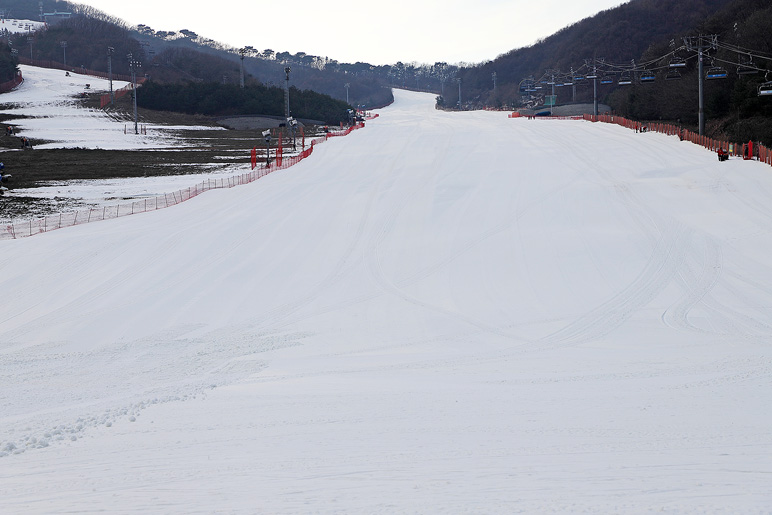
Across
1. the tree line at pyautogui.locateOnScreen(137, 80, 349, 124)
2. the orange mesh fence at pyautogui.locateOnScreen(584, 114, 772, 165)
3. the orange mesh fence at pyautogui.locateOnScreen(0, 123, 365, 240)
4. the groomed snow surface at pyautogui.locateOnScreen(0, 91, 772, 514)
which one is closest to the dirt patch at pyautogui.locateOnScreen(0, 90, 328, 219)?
the orange mesh fence at pyautogui.locateOnScreen(0, 123, 365, 240)

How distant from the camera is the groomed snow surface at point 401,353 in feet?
26.3

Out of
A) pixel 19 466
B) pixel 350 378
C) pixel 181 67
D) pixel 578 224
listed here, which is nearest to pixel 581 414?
pixel 350 378

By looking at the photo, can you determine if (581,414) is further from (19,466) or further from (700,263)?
(700,263)

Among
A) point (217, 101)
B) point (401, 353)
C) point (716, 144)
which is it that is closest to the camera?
point (401, 353)

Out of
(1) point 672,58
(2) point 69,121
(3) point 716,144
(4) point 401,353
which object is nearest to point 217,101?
(2) point 69,121

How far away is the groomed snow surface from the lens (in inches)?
316

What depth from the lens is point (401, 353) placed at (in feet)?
47.9

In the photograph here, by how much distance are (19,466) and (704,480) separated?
25.1 feet

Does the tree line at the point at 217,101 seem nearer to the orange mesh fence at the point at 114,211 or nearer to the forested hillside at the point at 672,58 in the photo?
the forested hillside at the point at 672,58

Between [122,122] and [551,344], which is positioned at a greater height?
[122,122]

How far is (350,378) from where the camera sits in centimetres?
1256

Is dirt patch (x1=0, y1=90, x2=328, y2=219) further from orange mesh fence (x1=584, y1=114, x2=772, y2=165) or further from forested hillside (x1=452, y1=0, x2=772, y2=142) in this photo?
forested hillside (x1=452, y1=0, x2=772, y2=142)

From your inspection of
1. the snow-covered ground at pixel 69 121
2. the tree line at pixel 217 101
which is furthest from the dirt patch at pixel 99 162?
the tree line at pixel 217 101

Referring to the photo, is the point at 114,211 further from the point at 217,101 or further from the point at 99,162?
the point at 217,101
